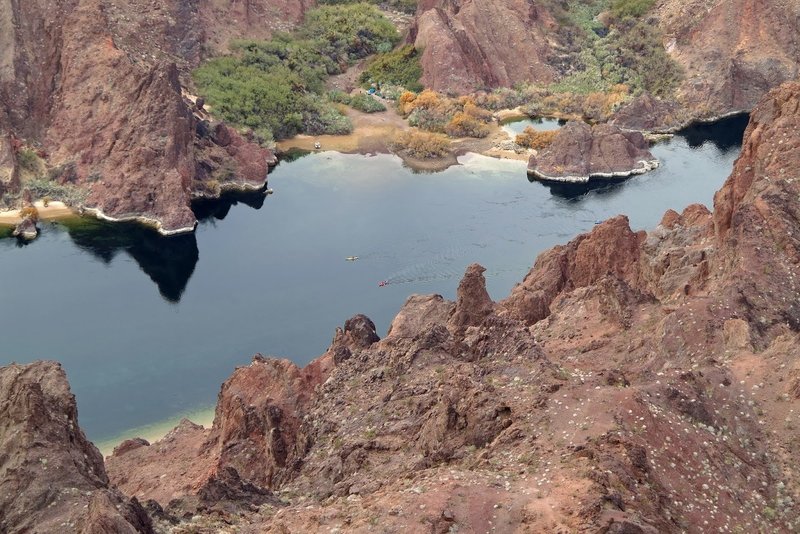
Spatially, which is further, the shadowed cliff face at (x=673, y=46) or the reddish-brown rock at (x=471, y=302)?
the shadowed cliff face at (x=673, y=46)

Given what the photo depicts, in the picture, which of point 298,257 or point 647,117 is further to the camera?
point 647,117

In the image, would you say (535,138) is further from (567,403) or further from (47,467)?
(47,467)

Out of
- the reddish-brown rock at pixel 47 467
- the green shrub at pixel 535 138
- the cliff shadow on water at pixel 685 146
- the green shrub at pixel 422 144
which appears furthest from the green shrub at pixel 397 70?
the reddish-brown rock at pixel 47 467

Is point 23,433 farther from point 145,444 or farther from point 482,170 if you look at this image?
point 482,170

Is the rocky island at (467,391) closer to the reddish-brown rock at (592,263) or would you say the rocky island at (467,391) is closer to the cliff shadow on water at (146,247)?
the reddish-brown rock at (592,263)

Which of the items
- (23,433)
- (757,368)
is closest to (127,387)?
(23,433)

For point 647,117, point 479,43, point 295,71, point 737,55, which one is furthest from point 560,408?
point 479,43
